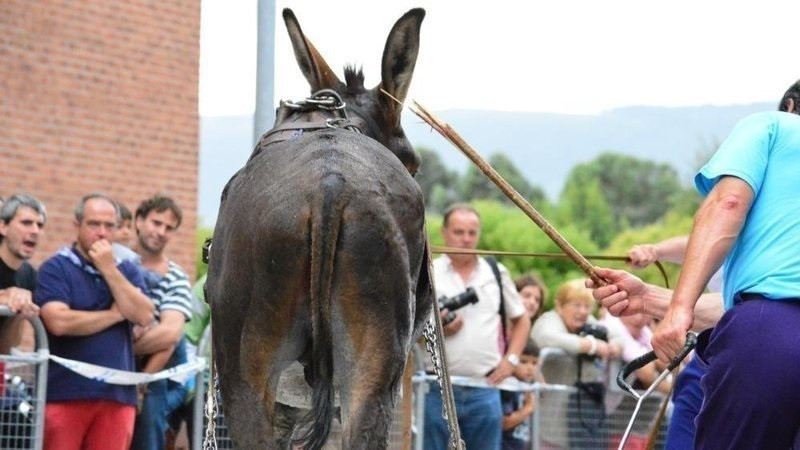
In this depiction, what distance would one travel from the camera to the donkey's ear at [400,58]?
6.22 metres

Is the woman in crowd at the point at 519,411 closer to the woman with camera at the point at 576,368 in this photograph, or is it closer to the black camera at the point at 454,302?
the woman with camera at the point at 576,368

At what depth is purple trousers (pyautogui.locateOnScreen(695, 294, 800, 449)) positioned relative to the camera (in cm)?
457

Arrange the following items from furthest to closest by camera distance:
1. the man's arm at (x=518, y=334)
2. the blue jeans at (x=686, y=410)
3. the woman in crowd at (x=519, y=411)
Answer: the woman in crowd at (x=519, y=411)
the man's arm at (x=518, y=334)
the blue jeans at (x=686, y=410)

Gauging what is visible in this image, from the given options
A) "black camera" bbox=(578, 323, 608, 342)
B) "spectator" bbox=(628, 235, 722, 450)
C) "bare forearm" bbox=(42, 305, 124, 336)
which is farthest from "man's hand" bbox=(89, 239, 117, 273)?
"black camera" bbox=(578, 323, 608, 342)

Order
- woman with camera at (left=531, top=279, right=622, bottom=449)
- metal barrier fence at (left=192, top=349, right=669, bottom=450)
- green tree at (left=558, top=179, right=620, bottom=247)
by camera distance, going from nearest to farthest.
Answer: metal barrier fence at (left=192, top=349, right=669, bottom=450) → woman with camera at (left=531, top=279, right=622, bottom=449) → green tree at (left=558, top=179, right=620, bottom=247)

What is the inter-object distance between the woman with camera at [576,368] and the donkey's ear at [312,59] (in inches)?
202

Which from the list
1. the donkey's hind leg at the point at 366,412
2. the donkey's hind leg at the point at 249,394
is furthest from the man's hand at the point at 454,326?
the donkey's hind leg at the point at 366,412

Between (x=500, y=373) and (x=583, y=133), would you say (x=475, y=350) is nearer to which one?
(x=500, y=373)

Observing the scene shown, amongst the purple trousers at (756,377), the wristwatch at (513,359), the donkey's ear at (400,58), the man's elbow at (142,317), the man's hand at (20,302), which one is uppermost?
the donkey's ear at (400,58)

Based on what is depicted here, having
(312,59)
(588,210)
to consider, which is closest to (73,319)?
(312,59)

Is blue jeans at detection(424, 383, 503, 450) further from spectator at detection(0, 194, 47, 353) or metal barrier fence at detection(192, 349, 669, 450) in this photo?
spectator at detection(0, 194, 47, 353)

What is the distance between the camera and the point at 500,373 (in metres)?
10.4

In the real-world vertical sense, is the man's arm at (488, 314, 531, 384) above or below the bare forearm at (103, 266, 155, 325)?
below

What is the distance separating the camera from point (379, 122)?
6523mm
